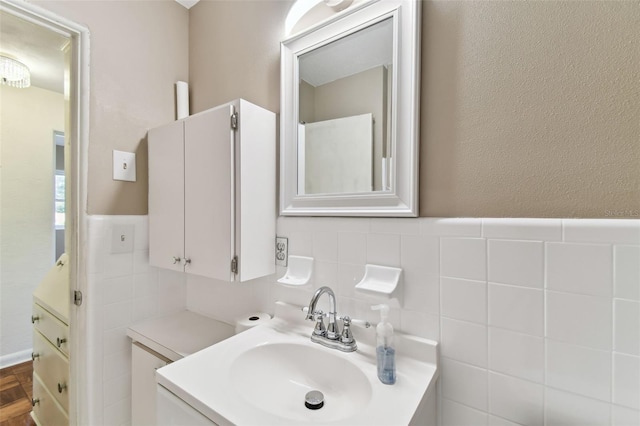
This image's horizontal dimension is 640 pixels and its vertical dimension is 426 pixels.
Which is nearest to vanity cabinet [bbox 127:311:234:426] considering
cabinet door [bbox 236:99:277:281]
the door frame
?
the door frame

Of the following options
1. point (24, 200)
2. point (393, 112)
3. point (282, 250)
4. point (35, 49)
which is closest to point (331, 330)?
point (282, 250)

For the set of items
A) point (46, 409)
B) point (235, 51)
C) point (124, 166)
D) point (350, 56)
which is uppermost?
point (235, 51)

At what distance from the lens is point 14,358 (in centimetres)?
226

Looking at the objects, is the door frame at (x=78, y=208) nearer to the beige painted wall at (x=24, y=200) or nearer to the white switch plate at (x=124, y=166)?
the white switch plate at (x=124, y=166)

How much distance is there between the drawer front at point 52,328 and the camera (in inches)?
49.5

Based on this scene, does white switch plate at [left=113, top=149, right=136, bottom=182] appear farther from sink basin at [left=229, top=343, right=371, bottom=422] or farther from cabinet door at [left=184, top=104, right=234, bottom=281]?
sink basin at [left=229, top=343, right=371, bottom=422]

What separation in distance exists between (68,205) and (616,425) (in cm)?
184

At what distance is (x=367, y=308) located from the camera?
35.9 inches

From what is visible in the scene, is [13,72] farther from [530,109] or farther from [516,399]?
[516,399]

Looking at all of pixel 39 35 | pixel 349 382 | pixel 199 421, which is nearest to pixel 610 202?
pixel 349 382

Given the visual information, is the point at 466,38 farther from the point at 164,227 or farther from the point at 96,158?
the point at 96,158

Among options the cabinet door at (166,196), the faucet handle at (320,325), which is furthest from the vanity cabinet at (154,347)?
the faucet handle at (320,325)

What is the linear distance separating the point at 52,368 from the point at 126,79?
1.45 m

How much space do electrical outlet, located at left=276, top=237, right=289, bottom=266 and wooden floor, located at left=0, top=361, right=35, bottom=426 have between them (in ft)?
6.29
